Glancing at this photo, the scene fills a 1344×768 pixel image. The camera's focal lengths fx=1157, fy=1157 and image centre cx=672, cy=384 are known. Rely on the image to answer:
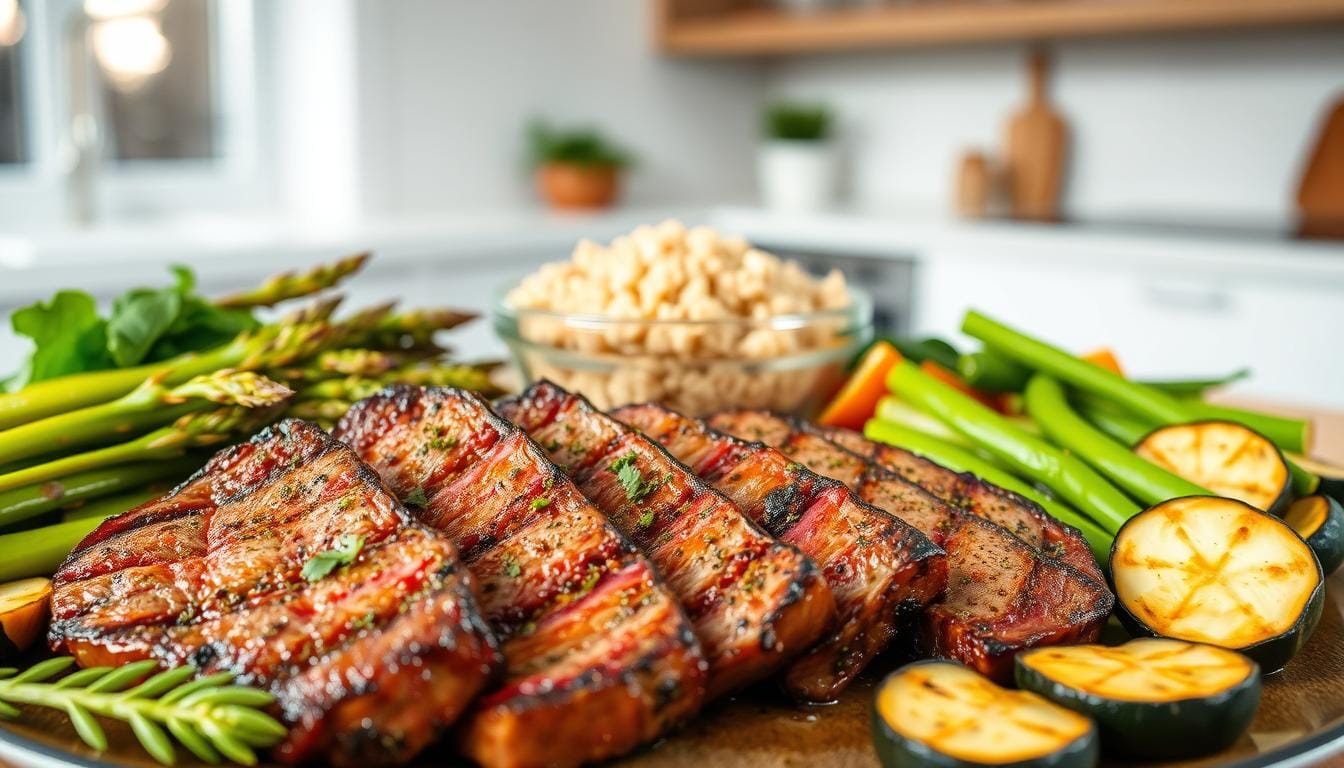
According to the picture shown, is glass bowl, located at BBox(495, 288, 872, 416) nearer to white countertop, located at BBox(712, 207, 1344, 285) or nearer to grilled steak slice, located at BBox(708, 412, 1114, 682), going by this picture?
grilled steak slice, located at BBox(708, 412, 1114, 682)

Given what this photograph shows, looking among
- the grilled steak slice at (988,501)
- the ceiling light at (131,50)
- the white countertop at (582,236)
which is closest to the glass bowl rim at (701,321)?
the grilled steak slice at (988,501)

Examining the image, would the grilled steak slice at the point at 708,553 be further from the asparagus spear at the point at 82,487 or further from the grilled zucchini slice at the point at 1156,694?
the asparagus spear at the point at 82,487

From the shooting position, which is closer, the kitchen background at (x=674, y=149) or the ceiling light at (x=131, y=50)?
the kitchen background at (x=674, y=149)

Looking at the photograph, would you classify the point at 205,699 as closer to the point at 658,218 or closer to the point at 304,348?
the point at 304,348

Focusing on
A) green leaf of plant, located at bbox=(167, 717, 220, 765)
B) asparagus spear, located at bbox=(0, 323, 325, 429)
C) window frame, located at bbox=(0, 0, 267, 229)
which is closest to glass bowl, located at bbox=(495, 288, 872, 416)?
asparagus spear, located at bbox=(0, 323, 325, 429)

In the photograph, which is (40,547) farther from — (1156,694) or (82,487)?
(1156,694)

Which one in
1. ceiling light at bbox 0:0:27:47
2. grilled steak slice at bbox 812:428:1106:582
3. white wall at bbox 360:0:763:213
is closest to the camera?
grilled steak slice at bbox 812:428:1106:582
